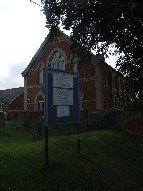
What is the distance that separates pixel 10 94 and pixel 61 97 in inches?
1928

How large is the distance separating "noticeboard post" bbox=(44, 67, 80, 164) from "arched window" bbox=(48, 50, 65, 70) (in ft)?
74.5

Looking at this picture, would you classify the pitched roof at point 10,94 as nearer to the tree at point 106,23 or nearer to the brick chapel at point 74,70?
the brick chapel at point 74,70

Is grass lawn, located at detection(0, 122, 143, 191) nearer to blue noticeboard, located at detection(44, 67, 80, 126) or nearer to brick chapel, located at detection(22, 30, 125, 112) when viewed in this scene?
blue noticeboard, located at detection(44, 67, 80, 126)

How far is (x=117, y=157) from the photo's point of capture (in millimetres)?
12633

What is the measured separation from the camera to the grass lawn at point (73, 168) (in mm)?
8164

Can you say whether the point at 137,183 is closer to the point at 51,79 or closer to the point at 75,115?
the point at 75,115

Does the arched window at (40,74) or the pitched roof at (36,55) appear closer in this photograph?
the pitched roof at (36,55)

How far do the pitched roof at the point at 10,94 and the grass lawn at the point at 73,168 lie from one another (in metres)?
43.1

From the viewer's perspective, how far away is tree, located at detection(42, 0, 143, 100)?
12742 mm

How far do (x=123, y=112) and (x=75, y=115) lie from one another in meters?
10.3

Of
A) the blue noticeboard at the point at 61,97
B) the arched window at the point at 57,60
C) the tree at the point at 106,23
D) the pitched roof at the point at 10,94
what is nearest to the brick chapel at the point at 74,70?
the arched window at the point at 57,60

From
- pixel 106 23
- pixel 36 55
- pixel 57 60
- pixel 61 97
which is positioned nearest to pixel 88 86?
pixel 57 60

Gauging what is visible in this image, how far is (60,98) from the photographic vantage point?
1086cm

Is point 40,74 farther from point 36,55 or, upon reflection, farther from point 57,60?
point 57,60
